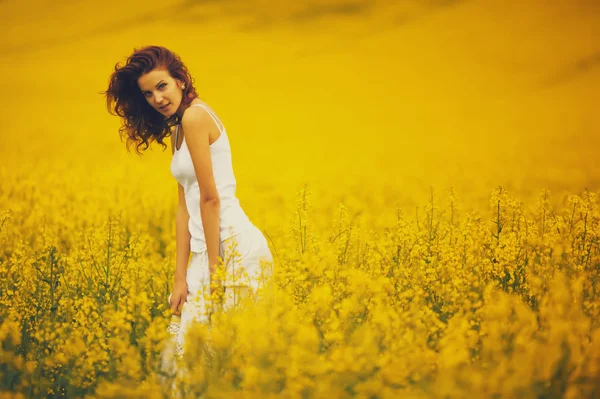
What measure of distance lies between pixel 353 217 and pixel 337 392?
3799 mm

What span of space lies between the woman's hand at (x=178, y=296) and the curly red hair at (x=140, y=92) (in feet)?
2.38

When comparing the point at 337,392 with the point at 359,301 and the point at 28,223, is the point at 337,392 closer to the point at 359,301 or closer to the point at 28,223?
the point at 359,301

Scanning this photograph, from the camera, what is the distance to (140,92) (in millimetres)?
3471

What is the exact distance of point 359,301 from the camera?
10.1ft

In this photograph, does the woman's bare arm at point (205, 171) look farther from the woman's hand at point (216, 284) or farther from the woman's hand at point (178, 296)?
the woman's hand at point (178, 296)

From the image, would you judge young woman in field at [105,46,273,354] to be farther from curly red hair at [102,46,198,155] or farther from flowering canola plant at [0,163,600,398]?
flowering canola plant at [0,163,600,398]

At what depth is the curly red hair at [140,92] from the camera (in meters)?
3.28

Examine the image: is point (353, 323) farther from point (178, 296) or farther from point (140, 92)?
point (140, 92)

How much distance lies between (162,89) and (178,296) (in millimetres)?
1010

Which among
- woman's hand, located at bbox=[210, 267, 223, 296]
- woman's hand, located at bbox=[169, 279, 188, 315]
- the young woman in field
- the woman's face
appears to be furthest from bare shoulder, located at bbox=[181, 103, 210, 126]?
woman's hand, located at bbox=[169, 279, 188, 315]

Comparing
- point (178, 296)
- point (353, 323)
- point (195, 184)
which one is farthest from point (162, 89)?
point (353, 323)

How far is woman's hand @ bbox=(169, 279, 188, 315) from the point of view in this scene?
333 cm

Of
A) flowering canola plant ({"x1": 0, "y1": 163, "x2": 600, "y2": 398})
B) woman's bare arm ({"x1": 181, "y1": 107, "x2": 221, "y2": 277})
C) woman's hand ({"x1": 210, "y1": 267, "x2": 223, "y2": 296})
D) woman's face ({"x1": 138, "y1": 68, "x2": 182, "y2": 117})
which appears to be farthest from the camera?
woman's face ({"x1": 138, "y1": 68, "x2": 182, "y2": 117})

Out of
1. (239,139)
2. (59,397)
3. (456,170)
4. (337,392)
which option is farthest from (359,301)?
(239,139)
